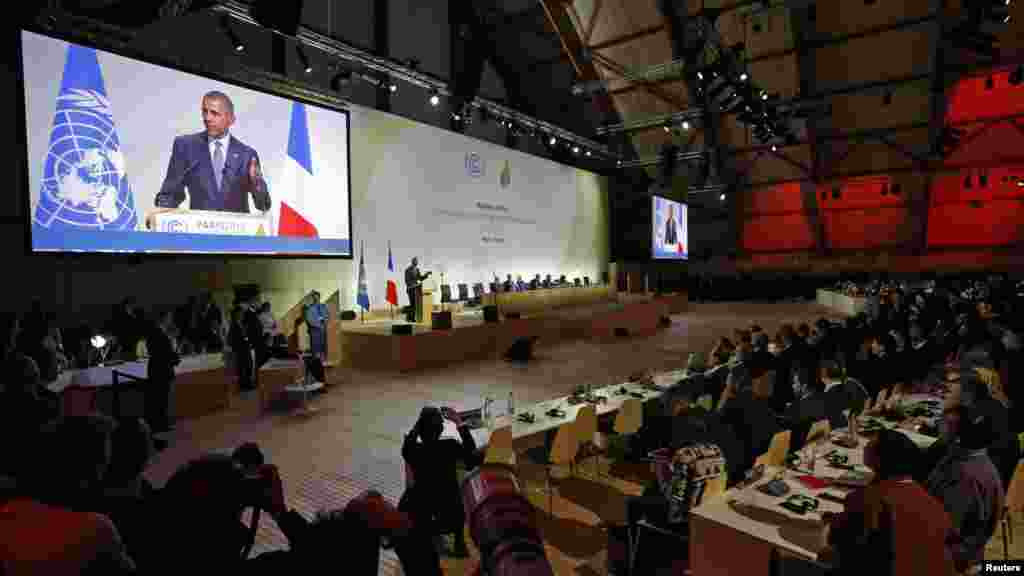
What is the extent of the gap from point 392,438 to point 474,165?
10338 mm

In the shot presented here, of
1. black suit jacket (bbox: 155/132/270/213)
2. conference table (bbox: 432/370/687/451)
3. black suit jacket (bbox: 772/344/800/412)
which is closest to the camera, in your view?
conference table (bbox: 432/370/687/451)

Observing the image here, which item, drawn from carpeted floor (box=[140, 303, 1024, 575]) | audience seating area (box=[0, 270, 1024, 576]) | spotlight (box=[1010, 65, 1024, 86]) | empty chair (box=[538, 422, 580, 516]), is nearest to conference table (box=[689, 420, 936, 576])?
audience seating area (box=[0, 270, 1024, 576])

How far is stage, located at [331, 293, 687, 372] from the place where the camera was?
8.73 m

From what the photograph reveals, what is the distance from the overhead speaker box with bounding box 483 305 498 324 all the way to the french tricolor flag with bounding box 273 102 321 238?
3.61 metres

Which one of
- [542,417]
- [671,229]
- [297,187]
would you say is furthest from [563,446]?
[671,229]

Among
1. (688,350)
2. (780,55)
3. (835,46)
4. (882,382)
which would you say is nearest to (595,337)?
(688,350)

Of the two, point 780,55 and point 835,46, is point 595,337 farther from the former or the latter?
point 835,46

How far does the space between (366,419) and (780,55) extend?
15.0m

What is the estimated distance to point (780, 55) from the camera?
14203 millimetres

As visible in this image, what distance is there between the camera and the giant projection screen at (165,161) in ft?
19.4

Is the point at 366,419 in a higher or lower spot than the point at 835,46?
lower

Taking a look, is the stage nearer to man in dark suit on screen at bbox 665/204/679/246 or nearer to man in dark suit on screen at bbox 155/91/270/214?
man in dark suit on screen at bbox 155/91/270/214
